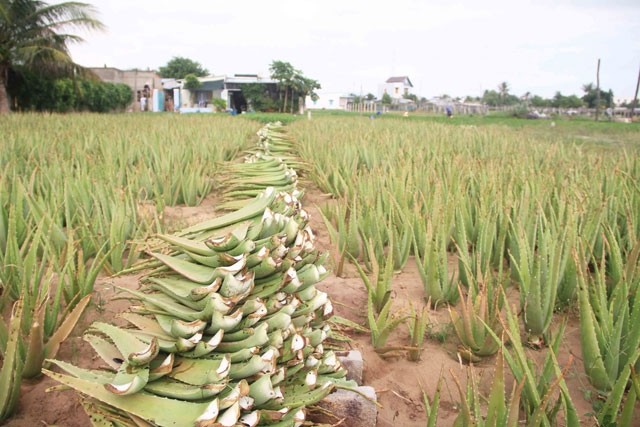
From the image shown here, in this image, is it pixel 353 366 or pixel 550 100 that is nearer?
pixel 353 366

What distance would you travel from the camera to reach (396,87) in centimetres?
7888

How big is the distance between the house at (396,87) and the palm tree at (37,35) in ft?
210

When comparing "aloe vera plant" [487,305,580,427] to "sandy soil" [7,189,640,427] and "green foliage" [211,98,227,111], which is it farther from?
"green foliage" [211,98,227,111]

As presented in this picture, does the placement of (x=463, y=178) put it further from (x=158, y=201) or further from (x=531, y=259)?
(x=158, y=201)

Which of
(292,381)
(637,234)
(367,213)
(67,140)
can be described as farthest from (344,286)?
(67,140)

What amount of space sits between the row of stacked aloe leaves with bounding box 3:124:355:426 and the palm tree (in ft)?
56.9

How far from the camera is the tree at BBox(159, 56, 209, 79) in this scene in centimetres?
6150

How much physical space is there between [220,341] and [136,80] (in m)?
40.5

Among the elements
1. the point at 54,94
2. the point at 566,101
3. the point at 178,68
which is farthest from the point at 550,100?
the point at 54,94

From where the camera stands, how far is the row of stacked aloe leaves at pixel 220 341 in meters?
1.14

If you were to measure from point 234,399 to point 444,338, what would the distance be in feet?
3.74

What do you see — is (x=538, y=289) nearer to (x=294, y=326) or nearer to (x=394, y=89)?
(x=294, y=326)

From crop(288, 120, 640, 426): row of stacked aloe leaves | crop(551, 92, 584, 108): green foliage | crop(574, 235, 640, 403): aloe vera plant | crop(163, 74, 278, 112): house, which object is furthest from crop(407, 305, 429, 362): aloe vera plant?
crop(551, 92, 584, 108): green foliage

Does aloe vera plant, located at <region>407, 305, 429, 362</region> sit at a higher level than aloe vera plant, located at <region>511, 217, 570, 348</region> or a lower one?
lower
